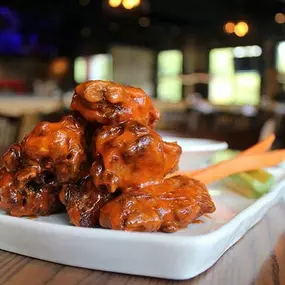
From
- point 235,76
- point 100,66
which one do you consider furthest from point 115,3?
point 235,76

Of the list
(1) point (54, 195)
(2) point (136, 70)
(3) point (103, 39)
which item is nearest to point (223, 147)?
(1) point (54, 195)

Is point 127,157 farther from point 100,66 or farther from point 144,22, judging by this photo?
point 100,66

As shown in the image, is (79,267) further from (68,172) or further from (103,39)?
(103,39)

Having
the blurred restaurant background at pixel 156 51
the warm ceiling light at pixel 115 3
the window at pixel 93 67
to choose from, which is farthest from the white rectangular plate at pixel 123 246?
the window at pixel 93 67

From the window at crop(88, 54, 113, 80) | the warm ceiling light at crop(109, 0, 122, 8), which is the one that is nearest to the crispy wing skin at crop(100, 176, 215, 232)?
the warm ceiling light at crop(109, 0, 122, 8)

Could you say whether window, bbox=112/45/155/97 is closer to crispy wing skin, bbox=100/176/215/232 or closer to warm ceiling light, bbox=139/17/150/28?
warm ceiling light, bbox=139/17/150/28

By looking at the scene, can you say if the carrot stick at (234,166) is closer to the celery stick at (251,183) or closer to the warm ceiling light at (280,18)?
the celery stick at (251,183)

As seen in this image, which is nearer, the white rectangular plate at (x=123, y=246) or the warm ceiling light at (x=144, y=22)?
the white rectangular plate at (x=123, y=246)

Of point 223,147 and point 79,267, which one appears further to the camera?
point 223,147
